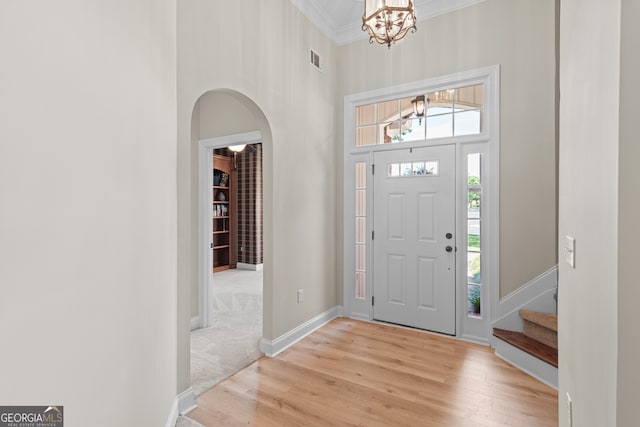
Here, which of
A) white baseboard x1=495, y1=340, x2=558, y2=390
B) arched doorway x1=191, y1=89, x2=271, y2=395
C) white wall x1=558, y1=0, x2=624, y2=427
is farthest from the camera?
arched doorway x1=191, y1=89, x2=271, y2=395

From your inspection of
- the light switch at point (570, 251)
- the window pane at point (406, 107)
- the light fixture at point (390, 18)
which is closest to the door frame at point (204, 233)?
the light fixture at point (390, 18)

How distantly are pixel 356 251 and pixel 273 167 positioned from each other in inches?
62.6

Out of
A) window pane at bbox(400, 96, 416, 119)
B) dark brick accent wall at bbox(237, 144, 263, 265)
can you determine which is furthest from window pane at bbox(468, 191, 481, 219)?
dark brick accent wall at bbox(237, 144, 263, 265)

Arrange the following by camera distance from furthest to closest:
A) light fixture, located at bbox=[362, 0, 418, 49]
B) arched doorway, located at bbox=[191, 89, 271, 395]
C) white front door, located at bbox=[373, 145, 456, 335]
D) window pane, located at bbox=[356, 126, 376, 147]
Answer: window pane, located at bbox=[356, 126, 376, 147] < white front door, located at bbox=[373, 145, 456, 335] < arched doorway, located at bbox=[191, 89, 271, 395] < light fixture, located at bbox=[362, 0, 418, 49]

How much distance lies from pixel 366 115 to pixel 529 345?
112 inches

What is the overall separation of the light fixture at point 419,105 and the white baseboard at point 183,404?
326 centimetres

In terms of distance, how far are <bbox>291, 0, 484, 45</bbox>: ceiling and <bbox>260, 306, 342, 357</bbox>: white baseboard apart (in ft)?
10.7

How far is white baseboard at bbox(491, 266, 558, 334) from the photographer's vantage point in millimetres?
2768

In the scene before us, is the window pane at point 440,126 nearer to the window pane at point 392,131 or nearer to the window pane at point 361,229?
the window pane at point 392,131

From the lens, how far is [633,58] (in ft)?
2.35

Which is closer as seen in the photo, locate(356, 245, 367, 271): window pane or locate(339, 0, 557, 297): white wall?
locate(339, 0, 557, 297): white wall

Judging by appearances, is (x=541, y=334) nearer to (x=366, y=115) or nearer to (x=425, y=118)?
(x=425, y=118)

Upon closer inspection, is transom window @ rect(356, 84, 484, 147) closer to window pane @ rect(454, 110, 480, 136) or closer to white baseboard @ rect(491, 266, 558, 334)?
window pane @ rect(454, 110, 480, 136)

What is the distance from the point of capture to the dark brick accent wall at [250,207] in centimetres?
686
